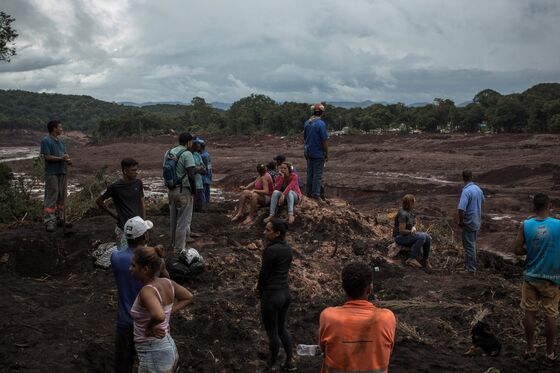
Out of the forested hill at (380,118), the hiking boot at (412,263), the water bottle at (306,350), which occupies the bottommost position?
the water bottle at (306,350)

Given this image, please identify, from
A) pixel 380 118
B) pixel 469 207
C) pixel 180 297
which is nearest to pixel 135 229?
pixel 180 297

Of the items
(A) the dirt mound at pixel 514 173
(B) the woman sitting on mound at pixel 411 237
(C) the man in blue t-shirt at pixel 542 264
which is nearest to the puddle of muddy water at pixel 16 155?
(A) the dirt mound at pixel 514 173

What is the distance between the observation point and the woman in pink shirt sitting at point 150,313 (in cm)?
350

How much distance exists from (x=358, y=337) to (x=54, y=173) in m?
6.58

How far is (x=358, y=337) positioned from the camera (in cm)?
316

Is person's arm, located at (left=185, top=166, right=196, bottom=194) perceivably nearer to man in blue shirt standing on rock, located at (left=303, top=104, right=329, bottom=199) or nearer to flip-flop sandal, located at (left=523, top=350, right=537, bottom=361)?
man in blue shirt standing on rock, located at (left=303, top=104, right=329, bottom=199)

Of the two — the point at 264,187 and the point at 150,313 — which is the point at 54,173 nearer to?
the point at 264,187

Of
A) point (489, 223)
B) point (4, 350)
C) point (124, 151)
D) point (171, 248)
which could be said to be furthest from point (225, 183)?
point (124, 151)

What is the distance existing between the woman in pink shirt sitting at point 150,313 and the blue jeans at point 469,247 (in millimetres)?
6185

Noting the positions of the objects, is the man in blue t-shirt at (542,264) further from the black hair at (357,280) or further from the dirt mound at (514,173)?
the dirt mound at (514,173)

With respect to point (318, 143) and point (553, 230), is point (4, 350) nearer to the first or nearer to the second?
point (553, 230)

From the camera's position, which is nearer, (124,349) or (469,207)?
(124,349)

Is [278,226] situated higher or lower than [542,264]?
higher

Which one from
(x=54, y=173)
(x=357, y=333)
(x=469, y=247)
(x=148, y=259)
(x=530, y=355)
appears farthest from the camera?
(x=469, y=247)
